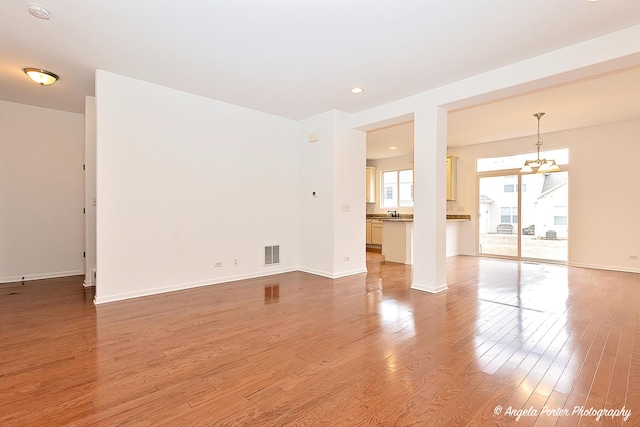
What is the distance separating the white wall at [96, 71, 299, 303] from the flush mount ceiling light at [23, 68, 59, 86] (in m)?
0.71

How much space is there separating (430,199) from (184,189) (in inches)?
139

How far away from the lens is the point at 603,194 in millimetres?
6250

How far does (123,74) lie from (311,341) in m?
3.92

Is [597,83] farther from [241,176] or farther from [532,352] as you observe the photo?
[241,176]

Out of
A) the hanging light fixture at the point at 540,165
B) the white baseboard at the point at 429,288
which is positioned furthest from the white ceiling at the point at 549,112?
the white baseboard at the point at 429,288

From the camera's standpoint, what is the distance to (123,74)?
3965mm

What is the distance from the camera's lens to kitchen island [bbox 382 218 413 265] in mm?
6802

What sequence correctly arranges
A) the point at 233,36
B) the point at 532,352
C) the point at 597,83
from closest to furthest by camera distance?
the point at 532,352 < the point at 233,36 < the point at 597,83

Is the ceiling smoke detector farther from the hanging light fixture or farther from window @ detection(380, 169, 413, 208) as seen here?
window @ detection(380, 169, 413, 208)

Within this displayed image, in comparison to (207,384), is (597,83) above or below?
above

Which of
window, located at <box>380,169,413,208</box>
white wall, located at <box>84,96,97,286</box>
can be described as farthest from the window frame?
white wall, located at <box>84,96,97,286</box>

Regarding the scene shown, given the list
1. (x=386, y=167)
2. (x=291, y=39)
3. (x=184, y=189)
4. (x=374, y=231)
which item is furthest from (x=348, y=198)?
(x=386, y=167)

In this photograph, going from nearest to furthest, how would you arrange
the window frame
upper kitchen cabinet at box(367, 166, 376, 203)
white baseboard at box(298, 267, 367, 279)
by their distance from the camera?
white baseboard at box(298, 267, 367, 279), the window frame, upper kitchen cabinet at box(367, 166, 376, 203)

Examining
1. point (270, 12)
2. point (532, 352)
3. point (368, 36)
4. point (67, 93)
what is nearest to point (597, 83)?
point (368, 36)
